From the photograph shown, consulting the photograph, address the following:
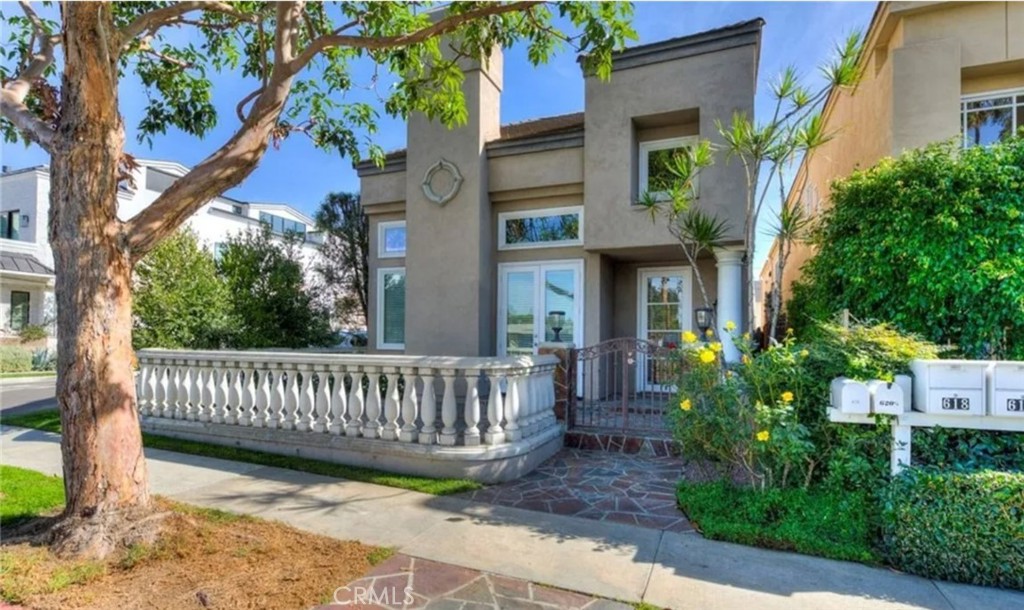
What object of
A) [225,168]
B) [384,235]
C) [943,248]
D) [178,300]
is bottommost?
[178,300]

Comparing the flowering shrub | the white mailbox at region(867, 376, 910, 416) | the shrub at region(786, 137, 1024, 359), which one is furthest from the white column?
the white mailbox at region(867, 376, 910, 416)

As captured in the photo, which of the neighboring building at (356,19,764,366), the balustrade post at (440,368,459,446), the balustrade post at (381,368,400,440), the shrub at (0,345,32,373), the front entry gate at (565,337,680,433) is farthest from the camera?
the shrub at (0,345,32,373)

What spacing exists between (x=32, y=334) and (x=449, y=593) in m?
27.6

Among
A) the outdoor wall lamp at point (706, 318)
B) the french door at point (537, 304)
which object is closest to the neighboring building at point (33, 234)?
the french door at point (537, 304)

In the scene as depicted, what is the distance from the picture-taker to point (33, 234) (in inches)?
987

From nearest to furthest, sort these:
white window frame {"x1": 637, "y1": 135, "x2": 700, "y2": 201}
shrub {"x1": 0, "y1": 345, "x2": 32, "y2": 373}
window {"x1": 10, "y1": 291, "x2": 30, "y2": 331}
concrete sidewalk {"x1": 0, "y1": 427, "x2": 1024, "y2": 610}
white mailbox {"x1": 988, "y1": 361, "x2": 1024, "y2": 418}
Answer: concrete sidewalk {"x1": 0, "y1": 427, "x2": 1024, "y2": 610}, white mailbox {"x1": 988, "y1": 361, "x2": 1024, "y2": 418}, white window frame {"x1": 637, "y1": 135, "x2": 700, "y2": 201}, shrub {"x1": 0, "y1": 345, "x2": 32, "y2": 373}, window {"x1": 10, "y1": 291, "x2": 30, "y2": 331}

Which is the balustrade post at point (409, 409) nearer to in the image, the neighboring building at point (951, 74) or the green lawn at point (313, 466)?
the green lawn at point (313, 466)

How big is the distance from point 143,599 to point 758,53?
35.1 ft

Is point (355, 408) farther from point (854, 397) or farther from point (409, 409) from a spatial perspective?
point (854, 397)

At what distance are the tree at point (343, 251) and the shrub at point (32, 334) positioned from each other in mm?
14200

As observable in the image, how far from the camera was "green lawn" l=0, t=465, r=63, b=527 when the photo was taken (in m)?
4.63

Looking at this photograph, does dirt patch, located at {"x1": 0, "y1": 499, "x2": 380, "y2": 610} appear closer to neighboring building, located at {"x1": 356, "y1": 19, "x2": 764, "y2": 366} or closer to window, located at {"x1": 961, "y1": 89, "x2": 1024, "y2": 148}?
neighboring building, located at {"x1": 356, "y1": 19, "x2": 764, "y2": 366}

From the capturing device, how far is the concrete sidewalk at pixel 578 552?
3.44 metres

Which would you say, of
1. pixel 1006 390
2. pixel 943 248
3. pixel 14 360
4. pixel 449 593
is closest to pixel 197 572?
pixel 449 593
